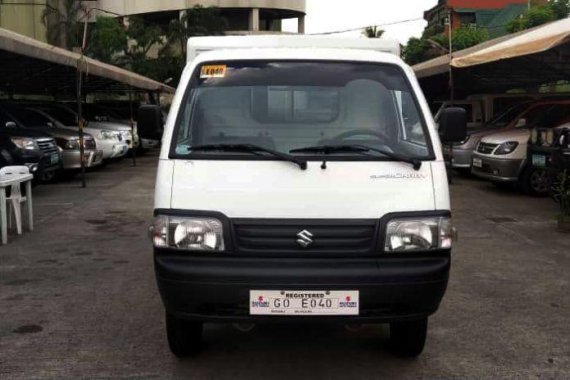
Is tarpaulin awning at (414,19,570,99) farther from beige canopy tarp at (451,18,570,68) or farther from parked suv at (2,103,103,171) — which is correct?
parked suv at (2,103,103,171)

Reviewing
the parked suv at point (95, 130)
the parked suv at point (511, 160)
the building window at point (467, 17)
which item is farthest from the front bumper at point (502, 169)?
the building window at point (467, 17)

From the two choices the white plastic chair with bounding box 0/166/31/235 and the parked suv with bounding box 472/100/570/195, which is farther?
the parked suv with bounding box 472/100/570/195

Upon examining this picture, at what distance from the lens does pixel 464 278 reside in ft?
20.6

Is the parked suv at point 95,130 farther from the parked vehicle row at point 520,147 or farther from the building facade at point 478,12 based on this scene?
the building facade at point 478,12

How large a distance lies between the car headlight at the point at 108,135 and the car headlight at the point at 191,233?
13.6m

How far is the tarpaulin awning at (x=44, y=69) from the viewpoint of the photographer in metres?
10.8

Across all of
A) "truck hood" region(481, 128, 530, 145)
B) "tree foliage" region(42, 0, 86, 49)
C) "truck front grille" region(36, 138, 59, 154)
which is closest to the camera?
"truck hood" region(481, 128, 530, 145)

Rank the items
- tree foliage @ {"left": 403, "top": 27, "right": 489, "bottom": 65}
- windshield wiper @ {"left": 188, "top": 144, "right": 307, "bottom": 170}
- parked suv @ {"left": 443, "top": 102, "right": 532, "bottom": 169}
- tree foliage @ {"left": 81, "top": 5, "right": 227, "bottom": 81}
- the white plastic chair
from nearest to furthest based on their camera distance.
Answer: windshield wiper @ {"left": 188, "top": 144, "right": 307, "bottom": 170}
the white plastic chair
parked suv @ {"left": 443, "top": 102, "right": 532, "bottom": 169}
tree foliage @ {"left": 81, "top": 5, "right": 227, "bottom": 81}
tree foliage @ {"left": 403, "top": 27, "right": 489, "bottom": 65}

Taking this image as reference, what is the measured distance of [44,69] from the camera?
49.3 feet

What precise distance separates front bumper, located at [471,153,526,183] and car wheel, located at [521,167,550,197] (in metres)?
0.13

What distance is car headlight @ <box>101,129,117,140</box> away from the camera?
16669 millimetres

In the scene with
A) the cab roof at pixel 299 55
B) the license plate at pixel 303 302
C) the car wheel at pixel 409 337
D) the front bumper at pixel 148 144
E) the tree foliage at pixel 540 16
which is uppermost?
the tree foliage at pixel 540 16

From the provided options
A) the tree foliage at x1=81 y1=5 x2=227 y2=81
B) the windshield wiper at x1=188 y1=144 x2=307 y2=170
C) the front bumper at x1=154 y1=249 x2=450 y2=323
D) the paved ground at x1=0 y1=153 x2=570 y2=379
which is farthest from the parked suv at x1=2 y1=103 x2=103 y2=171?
the tree foliage at x1=81 y1=5 x2=227 y2=81

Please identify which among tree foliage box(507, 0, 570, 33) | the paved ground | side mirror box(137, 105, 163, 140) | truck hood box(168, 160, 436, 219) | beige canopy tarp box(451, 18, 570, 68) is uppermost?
tree foliage box(507, 0, 570, 33)
